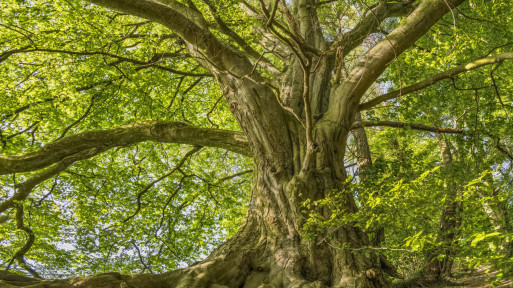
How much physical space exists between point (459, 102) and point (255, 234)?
4.88 meters

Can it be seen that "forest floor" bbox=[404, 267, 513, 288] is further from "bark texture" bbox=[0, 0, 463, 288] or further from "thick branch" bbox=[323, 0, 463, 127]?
"thick branch" bbox=[323, 0, 463, 127]

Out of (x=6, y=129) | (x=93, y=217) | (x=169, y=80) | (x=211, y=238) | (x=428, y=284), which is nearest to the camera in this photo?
(x=428, y=284)

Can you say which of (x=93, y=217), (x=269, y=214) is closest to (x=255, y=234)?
(x=269, y=214)

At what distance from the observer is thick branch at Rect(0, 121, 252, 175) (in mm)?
5148

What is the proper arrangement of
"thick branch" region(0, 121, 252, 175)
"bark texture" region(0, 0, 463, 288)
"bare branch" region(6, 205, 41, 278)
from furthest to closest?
"bare branch" region(6, 205, 41, 278) < "thick branch" region(0, 121, 252, 175) < "bark texture" region(0, 0, 463, 288)

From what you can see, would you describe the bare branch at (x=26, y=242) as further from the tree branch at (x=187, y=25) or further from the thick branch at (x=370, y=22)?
the thick branch at (x=370, y=22)

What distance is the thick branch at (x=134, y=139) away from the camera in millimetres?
5148

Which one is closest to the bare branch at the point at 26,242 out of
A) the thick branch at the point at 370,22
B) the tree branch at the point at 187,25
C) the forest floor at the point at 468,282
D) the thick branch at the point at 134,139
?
the thick branch at the point at 134,139

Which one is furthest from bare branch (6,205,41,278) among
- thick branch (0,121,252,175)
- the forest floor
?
the forest floor

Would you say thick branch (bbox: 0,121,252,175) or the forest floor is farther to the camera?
the forest floor

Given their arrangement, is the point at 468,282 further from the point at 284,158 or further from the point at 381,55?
the point at 381,55

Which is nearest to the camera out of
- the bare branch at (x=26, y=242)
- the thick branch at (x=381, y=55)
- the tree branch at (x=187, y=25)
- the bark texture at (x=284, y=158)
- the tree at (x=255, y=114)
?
the bark texture at (x=284, y=158)

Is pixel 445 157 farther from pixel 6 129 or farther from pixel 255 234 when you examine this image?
pixel 6 129

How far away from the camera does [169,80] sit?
376 inches
